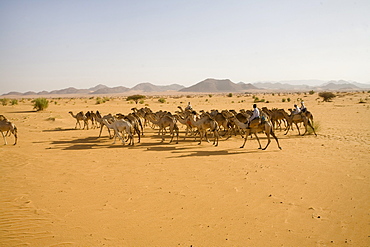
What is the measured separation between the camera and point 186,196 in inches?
289

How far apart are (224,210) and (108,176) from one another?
4360 millimetres

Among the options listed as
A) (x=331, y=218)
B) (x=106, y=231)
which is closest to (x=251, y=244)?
(x=331, y=218)

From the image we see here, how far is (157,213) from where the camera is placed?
21.1ft

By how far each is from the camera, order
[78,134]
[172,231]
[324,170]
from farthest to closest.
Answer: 1. [78,134]
2. [324,170]
3. [172,231]

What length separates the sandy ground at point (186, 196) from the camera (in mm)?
5508

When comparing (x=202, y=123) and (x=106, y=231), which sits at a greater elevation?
(x=202, y=123)

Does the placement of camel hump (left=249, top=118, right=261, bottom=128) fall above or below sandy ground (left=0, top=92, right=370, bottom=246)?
above

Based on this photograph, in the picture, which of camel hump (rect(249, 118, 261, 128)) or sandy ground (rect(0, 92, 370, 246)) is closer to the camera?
sandy ground (rect(0, 92, 370, 246))

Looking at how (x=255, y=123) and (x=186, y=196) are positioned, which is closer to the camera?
(x=186, y=196)

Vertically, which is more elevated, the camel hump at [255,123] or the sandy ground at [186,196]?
the camel hump at [255,123]

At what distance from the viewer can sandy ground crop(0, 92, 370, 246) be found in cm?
551

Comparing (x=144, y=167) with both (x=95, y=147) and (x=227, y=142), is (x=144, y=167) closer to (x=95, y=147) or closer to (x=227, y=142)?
(x=95, y=147)

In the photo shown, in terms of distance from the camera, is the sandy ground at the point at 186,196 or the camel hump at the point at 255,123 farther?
the camel hump at the point at 255,123

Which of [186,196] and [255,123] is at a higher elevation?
[255,123]
